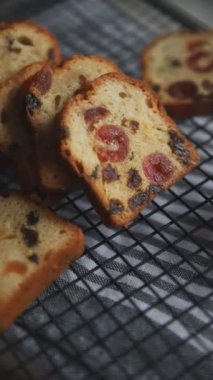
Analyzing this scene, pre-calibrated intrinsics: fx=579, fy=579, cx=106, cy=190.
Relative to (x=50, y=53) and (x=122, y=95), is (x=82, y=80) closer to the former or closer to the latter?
(x=122, y=95)

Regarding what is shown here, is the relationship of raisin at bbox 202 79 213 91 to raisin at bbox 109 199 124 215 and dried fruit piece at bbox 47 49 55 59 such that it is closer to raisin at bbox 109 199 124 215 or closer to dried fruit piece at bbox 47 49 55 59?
dried fruit piece at bbox 47 49 55 59

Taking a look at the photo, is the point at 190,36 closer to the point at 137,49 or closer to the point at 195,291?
the point at 137,49

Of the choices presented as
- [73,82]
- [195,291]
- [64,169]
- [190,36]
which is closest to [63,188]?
[64,169]

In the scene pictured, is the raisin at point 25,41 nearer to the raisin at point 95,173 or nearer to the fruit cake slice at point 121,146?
the fruit cake slice at point 121,146

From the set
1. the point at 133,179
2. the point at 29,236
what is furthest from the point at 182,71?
the point at 29,236

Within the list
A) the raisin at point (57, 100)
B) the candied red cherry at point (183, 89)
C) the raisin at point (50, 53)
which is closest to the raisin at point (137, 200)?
the raisin at point (57, 100)
